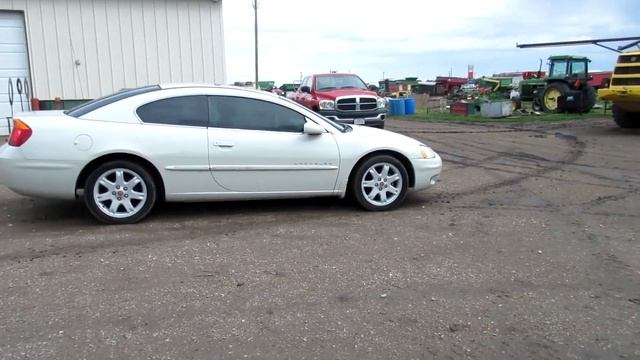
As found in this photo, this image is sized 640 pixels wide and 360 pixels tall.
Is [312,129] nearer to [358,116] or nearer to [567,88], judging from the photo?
[358,116]

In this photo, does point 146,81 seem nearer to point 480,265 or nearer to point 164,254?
point 164,254

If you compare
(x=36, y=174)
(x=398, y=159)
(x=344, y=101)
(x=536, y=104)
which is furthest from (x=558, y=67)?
(x=36, y=174)

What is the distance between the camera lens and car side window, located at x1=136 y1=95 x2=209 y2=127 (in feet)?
19.4

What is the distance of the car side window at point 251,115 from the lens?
609cm

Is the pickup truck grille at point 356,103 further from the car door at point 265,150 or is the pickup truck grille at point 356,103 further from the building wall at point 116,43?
the car door at point 265,150

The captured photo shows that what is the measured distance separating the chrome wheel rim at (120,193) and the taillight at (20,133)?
77 cm

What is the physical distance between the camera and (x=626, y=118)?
51.6 feet

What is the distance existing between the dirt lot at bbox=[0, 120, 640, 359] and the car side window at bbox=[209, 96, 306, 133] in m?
0.96

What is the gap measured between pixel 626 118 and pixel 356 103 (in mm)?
7502

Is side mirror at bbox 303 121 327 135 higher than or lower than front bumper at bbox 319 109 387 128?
higher

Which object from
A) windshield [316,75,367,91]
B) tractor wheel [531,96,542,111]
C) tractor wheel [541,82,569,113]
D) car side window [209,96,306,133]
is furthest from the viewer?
tractor wheel [531,96,542,111]

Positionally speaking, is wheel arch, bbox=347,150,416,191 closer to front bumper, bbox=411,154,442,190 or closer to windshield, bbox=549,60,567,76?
front bumper, bbox=411,154,442,190

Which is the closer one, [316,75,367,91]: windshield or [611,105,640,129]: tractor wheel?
[316,75,367,91]: windshield

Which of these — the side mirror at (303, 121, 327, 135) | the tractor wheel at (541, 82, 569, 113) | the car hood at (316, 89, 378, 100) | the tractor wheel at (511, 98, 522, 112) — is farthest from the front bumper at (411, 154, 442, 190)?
the tractor wheel at (511, 98, 522, 112)
